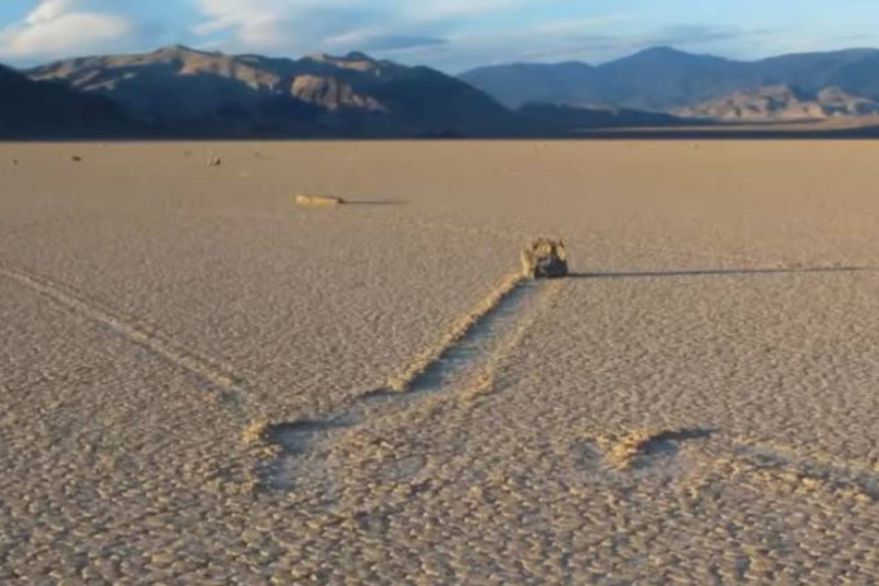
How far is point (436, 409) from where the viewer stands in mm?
7941

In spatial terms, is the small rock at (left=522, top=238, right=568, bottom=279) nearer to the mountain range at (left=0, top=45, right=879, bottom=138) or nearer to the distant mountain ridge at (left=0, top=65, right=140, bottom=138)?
the distant mountain ridge at (left=0, top=65, right=140, bottom=138)

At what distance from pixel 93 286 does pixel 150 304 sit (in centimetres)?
132

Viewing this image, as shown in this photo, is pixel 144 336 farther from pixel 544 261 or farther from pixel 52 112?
pixel 52 112

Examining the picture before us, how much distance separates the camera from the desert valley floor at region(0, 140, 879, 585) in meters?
5.69

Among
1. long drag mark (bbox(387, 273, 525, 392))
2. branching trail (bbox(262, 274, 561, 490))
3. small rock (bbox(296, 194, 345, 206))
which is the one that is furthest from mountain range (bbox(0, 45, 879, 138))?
branching trail (bbox(262, 274, 561, 490))

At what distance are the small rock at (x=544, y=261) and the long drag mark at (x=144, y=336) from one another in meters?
3.66

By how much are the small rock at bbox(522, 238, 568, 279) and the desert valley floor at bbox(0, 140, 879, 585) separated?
310 millimetres

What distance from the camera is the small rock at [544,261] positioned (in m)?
13.3

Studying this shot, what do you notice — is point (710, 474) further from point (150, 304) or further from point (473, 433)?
point (150, 304)

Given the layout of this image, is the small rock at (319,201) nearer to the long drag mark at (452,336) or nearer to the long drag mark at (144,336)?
the long drag mark at (144,336)

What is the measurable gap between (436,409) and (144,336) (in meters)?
3.09

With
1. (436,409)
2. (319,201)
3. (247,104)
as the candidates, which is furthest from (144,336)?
(247,104)

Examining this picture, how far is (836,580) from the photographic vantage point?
5.29 m

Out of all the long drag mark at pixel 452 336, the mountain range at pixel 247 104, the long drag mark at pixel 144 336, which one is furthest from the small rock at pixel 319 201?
the mountain range at pixel 247 104
